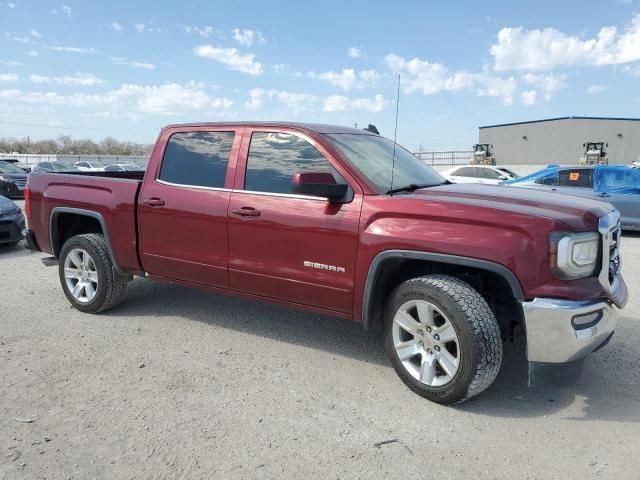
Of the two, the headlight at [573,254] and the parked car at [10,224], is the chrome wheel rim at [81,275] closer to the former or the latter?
the headlight at [573,254]

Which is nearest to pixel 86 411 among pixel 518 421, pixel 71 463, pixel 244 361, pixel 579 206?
pixel 71 463

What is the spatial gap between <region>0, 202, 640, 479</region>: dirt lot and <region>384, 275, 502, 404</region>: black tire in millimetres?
167

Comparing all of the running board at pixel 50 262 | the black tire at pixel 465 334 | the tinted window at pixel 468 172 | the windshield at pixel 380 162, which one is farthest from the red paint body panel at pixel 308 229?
the tinted window at pixel 468 172

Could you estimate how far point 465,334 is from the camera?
3201 millimetres

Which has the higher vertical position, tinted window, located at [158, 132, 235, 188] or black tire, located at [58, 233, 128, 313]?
tinted window, located at [158, 132, 235, 188]

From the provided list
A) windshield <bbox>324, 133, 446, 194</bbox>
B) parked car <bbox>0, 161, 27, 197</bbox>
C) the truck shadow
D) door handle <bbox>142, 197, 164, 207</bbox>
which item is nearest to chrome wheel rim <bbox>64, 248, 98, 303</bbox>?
the truck shadow

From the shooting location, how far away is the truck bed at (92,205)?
482cm

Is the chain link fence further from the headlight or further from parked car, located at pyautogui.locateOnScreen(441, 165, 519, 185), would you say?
the headlight

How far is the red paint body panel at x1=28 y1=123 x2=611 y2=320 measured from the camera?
10.3 ft

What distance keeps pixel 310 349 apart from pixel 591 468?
227 centimetres

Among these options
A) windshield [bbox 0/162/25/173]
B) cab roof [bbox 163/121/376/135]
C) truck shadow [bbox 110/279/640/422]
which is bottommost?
truck shadow [bbox 110/279/640/422]

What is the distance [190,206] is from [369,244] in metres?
1.73

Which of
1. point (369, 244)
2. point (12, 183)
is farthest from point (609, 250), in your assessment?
point (12, 183)

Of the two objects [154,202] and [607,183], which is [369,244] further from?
[607,183]
